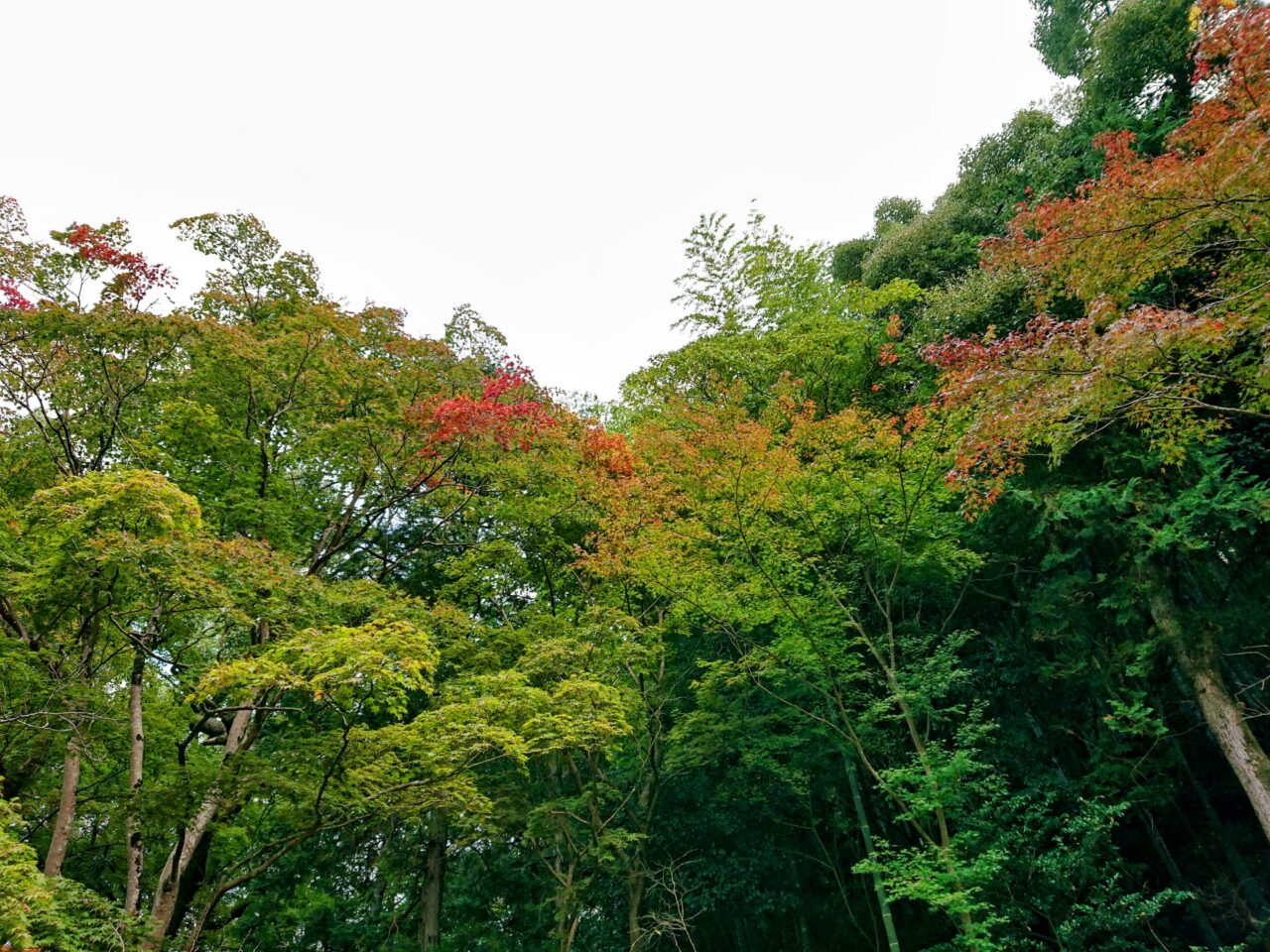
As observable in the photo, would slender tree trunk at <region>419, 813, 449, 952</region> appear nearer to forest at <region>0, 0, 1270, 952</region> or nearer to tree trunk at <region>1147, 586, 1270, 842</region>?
forest at <region>0, 0, 1270, 952</region>

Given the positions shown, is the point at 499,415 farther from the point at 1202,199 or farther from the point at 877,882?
the point at 1202,199

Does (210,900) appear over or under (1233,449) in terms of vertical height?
under

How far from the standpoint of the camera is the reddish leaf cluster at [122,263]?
22.6 feet

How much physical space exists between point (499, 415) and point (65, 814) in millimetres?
5969

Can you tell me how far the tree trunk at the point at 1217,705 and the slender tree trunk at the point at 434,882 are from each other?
33.1 feet

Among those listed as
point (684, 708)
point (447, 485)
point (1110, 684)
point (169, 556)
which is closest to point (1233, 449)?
point (1110, 684)

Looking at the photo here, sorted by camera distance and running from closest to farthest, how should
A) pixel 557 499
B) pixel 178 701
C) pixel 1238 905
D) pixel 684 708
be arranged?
pixel 178 701 → pixel 1238 905 → pixel 557 499 → pixel 684 708

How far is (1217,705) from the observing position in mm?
7633

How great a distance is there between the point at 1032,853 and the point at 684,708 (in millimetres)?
5366

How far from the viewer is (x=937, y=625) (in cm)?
1056

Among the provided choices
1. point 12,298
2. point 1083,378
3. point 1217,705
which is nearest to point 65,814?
point 12,298

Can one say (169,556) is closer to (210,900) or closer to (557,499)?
(210,900)

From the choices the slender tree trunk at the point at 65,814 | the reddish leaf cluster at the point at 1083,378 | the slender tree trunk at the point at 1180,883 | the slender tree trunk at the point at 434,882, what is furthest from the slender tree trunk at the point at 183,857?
the slender tree trunk at the point at 1180,883

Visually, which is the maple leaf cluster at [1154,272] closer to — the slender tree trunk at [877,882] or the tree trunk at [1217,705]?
the tree trunk at [1217,705]
